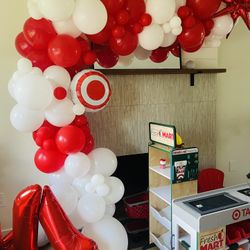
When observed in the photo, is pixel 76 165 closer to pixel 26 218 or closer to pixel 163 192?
pixel 26 218

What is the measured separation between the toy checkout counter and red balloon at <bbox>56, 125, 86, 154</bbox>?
0.78 m

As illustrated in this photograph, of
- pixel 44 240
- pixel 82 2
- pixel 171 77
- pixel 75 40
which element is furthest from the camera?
pixel 171 77

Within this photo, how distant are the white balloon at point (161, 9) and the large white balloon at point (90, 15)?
0.92ft

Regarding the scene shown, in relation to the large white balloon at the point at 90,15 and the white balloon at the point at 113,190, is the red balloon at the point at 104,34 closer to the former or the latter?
the large white balloon at the point at 90,15

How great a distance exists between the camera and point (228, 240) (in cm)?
185

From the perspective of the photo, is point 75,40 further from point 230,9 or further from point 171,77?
point 171,77

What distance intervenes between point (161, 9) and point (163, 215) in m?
1.47

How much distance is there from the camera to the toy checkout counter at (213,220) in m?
1.66

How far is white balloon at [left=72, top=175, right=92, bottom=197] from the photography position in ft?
5.69

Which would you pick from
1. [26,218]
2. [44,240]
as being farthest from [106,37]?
[44,240]

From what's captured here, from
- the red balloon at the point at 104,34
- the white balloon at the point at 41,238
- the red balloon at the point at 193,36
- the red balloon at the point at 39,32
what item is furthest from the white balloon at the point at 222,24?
the white balloon at the point at 41,238

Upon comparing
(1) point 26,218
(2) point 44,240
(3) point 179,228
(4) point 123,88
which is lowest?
(2) point 44,240

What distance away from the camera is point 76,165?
163 centimetres

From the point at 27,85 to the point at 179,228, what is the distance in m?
1.36
